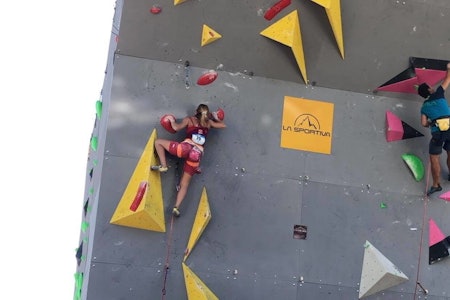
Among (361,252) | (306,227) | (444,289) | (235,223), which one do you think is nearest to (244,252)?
(235,223)

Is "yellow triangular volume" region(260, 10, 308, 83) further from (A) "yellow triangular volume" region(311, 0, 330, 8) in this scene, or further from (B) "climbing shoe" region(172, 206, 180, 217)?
(B) "climbing shoe" region(172, 206, 180, 217)

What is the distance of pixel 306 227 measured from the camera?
17.9 ft

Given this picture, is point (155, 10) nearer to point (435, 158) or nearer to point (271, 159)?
point (271, 159)

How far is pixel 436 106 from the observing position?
5535 mm

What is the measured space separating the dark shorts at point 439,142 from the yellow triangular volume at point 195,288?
2.49 metres

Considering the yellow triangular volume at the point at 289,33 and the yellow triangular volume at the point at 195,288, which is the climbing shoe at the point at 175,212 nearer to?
the yellow triangular volume at the point at 195,288

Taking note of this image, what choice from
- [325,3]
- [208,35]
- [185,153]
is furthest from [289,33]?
[185,153]

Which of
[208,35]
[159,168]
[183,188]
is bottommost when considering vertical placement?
[183,188]

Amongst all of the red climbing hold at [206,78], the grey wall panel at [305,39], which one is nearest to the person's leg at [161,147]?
the red climbing hold at [206,78]

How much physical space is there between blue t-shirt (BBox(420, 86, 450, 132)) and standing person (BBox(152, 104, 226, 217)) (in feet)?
6.58

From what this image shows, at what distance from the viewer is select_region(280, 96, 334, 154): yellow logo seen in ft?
18.4

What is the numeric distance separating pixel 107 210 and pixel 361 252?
2.38 meters

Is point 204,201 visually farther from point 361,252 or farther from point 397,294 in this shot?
point 397,294

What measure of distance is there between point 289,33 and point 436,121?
1.62 meters
